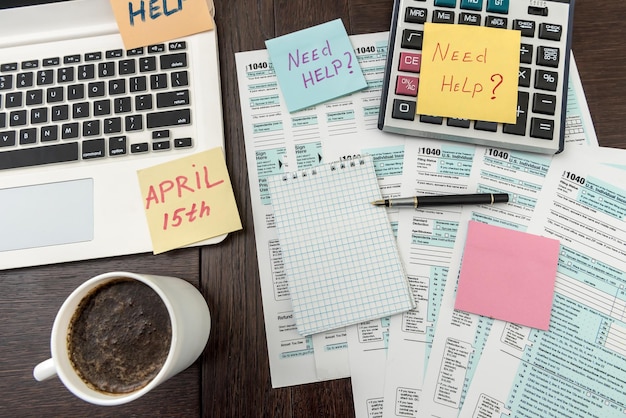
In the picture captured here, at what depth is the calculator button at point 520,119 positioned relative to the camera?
45cm

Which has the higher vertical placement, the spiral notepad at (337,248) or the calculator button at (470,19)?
the calculator button at (470,19)

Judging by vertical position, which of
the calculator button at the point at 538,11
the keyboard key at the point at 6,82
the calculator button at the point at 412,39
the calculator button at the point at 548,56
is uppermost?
the calculator button at the point at 538,11

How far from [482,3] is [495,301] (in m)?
0.32

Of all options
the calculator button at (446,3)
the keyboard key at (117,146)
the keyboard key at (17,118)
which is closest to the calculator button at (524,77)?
the calculator button at (446,3)

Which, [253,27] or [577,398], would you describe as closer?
[577,398]

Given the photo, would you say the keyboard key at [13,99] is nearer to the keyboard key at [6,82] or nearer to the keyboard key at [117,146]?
the keyboard key at [6,82]

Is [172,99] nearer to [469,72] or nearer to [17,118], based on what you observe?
[17,118]

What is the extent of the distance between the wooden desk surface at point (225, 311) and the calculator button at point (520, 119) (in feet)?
0.31

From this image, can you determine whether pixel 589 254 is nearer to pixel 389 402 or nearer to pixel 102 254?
pixel 389 402

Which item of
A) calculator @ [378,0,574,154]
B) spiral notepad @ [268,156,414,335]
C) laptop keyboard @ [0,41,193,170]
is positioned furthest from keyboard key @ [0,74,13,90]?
calculator @ [378,0,574,154]

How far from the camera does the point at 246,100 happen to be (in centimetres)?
50

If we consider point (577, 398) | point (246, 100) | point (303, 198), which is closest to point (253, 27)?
point (246, 100)

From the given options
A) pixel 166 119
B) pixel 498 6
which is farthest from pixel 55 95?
pixel 498 6

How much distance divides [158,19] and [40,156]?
0.20 metres
